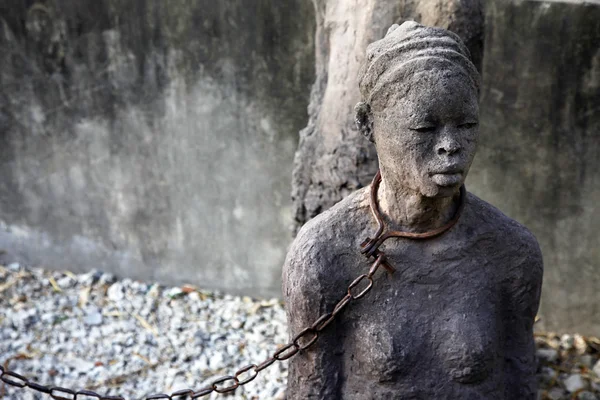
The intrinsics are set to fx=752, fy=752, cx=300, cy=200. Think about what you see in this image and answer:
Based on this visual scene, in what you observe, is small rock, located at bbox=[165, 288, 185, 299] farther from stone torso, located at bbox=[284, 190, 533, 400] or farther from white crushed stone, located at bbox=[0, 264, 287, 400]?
stone torso, located at bbox=[284, 190, 533, 400]

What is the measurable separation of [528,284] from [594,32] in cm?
254

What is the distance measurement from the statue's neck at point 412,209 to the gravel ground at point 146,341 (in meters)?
2.23

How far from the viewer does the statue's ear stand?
225cm

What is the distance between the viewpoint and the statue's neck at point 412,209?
2293 mm

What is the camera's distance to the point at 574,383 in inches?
171

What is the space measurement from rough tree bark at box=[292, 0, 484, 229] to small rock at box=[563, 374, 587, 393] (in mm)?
1820

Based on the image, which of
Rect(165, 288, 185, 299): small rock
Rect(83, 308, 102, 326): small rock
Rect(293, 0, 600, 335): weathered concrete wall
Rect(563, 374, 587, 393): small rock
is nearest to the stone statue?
Rect(293, 0, 600, 335): weathered concrete wall

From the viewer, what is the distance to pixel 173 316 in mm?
5145

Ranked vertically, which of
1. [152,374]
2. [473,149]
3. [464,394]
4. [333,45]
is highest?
[333,45]

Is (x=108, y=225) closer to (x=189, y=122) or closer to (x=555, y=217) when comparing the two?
(x=189, y=122)

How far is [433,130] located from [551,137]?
276cm

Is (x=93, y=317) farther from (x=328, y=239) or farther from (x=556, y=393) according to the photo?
(x=328, y=239)

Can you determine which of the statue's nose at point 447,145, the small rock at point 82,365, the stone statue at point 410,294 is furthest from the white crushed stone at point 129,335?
the statue's nose at point 447,145

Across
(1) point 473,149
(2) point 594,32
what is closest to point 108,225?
(2) point 594,32
